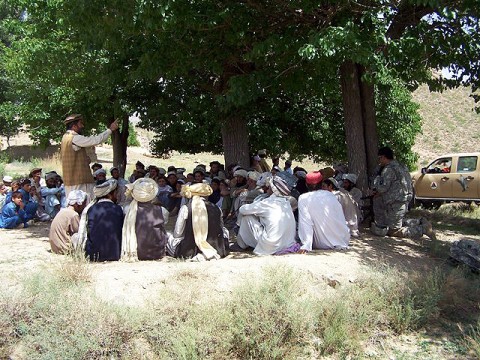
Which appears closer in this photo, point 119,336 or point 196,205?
point 119,336

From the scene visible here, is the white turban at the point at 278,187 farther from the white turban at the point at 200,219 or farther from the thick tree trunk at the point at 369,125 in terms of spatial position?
the thick tree trunk at the point at 369,125

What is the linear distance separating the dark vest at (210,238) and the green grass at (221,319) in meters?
0.91

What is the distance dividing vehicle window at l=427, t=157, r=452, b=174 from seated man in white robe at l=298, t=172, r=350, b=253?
8.17m

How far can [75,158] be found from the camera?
7.86m

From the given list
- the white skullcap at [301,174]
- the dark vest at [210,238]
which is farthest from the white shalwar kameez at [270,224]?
the white skullcap at [301,174]

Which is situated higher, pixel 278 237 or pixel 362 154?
pixel 362 154

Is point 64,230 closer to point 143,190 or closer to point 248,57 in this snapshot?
point 143,190

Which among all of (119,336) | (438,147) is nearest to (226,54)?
(119,336)

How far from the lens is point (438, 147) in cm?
4528

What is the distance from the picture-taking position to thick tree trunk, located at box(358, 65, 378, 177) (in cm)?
947

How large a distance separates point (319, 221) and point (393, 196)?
1.74m

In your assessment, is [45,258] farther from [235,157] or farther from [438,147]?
[438,147]

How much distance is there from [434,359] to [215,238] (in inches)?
130

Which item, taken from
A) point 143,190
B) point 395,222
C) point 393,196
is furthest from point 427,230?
point 143,190
